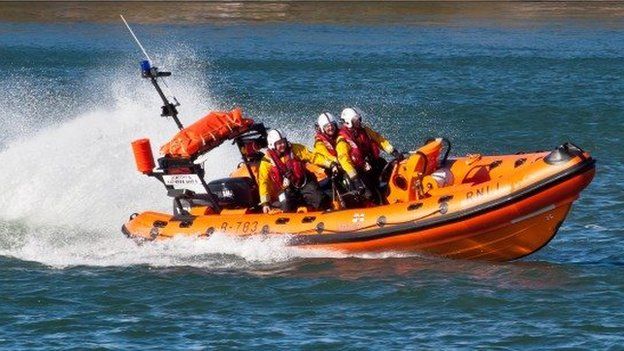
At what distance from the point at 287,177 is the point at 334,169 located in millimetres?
508

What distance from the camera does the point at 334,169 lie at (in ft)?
53.0

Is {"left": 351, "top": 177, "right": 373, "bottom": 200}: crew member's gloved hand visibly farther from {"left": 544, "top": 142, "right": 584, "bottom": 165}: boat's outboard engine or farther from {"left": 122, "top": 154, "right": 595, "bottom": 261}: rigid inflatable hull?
{"left": 544, "top": 142, "right": 584, "bottom": 165}: boat's outboard engine

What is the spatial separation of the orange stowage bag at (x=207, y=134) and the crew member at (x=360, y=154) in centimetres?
122

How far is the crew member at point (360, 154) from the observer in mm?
16016

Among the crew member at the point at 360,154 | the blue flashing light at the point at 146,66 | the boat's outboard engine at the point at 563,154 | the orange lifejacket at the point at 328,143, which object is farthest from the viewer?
the blue flashing light at the point at 146,66

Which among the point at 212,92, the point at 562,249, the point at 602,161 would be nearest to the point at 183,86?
the point at 212,92

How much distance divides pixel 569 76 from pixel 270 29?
12.1 meters

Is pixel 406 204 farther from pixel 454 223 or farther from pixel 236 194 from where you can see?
pixel 236 194

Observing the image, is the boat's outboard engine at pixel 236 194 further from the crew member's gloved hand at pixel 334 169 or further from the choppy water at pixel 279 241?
the crew member's gloved hand at pixel 334 169

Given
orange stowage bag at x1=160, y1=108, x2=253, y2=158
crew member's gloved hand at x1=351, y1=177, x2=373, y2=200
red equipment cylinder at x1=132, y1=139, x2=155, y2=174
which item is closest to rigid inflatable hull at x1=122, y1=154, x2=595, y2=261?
crew member's gloved hand at x1=351, y1=177, x2=373, y2=200

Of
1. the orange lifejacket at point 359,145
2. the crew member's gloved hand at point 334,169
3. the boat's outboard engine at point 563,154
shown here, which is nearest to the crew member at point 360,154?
the orange lifejacket at point 359,145

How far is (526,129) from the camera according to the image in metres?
25.6

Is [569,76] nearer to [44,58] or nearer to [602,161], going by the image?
[602,161]

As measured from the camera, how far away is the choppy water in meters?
13.7
